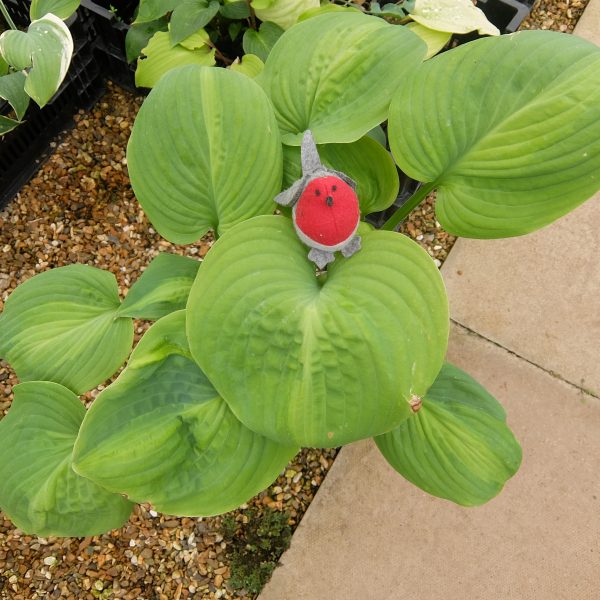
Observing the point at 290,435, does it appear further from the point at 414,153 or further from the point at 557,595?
the point at 557,595

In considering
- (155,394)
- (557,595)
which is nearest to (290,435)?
(155,394)

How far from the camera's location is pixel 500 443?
111 centimetres

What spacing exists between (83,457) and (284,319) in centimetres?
40

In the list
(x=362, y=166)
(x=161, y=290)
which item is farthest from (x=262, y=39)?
(x=161, y=290)

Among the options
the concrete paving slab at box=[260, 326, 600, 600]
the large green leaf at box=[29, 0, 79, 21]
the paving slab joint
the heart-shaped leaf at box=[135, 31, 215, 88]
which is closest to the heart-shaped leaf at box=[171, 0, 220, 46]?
the heart-shaped leaf at box=[135, 31, 215, 88]

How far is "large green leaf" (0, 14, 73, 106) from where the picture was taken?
1.33m

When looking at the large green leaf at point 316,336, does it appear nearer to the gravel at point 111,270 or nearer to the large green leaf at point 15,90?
the gravel at point 111,270

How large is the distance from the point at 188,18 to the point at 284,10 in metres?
0.24

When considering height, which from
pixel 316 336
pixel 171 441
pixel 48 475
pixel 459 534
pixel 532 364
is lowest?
pixel 459 534

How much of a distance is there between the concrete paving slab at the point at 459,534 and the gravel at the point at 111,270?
0.09m

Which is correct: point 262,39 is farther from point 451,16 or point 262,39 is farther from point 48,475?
point 48,475

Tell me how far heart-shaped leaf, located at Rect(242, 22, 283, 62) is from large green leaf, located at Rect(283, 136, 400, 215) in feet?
1.96

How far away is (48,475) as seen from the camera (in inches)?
42.8

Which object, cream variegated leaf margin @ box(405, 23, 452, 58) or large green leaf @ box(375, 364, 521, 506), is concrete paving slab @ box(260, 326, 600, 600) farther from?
cream variegated leaf margin @ box(405, 23, 452, 58)
